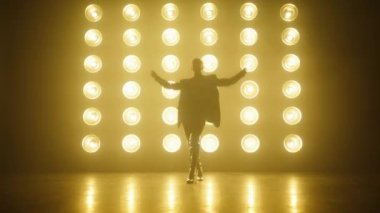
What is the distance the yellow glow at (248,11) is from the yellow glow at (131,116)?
2.06 metres

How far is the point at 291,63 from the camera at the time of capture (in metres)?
6.65

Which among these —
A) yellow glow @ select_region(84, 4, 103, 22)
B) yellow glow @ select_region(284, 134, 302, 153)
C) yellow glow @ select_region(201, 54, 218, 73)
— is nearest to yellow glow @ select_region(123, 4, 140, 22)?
yellow glow @ select_region(84, 4, 103, 22)

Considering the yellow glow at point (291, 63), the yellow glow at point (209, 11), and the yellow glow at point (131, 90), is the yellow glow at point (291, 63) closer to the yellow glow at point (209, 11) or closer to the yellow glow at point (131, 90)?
the yellow glow at point (209, 11)

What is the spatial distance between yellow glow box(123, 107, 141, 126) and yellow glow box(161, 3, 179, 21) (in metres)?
1.41

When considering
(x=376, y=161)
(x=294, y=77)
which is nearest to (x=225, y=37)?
(x=294, y=77)

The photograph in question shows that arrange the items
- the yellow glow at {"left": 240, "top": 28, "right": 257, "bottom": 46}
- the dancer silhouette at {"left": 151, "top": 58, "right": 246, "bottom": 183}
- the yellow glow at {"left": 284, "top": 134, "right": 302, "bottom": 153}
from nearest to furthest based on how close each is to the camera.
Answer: the dancer silhouette at {"left": 151, "top": 58, "right": 246, "bottom": 183}
the yellow glow at {"left": 284, "top": 134, "right": 302, "bottom": 153}
the yellow glow at {"left": 240, "top": 28, "right": 257, "bottom": 46}

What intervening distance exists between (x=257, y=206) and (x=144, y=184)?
181 centimetres

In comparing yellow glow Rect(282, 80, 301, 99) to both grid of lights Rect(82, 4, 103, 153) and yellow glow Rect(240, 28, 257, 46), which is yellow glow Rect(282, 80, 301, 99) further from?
grid of lights Rect(82, 4, 103, 153)

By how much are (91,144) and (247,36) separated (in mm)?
2732

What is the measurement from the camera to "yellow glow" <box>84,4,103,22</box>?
6.81m

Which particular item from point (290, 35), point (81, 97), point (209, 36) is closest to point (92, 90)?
point (81, 97)

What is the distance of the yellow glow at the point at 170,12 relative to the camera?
267 inches

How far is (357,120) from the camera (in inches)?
261

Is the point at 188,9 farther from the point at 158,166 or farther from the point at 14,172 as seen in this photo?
the point at 14,172
